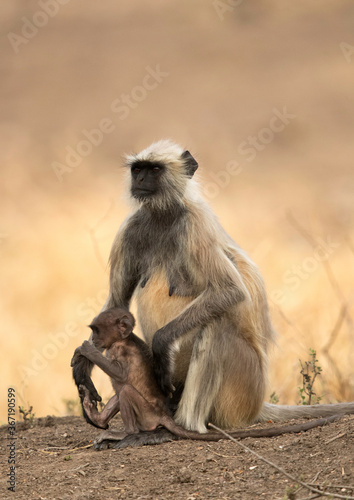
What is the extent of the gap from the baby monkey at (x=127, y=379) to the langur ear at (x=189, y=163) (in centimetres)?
112

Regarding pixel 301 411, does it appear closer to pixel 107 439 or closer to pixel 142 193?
pixel 107 439

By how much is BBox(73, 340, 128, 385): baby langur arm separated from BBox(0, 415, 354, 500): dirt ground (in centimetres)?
42

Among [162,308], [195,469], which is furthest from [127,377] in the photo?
[195,469]

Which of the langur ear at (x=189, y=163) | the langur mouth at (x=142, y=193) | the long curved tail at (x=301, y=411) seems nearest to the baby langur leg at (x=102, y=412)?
the long curved tail at (x=301, y=411)

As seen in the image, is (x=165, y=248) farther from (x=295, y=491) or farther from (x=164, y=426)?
(x=295, y=491)

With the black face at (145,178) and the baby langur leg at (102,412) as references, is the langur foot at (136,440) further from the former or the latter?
the black face at (145,178)

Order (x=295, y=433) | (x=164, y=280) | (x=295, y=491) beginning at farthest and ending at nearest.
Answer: (x=164, y=280), (x=295, y=433), (x=295, y=491)

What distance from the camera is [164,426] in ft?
15.0

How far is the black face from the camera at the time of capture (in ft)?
16.1

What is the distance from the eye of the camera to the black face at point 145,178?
194 inches

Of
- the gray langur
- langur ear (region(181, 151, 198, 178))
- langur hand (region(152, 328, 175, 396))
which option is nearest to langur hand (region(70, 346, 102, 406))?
the gray langur

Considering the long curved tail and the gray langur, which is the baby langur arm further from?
the long curved tail

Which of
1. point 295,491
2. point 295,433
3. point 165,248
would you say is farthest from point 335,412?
point 295,491

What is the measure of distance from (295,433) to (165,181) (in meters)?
1.74
